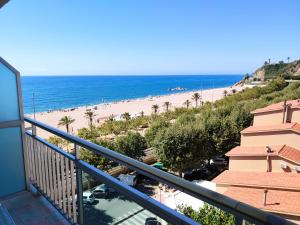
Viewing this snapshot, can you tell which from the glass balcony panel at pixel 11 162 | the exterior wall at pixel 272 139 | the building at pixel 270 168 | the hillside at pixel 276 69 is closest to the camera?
the glass balcony panel at pixel 11 162

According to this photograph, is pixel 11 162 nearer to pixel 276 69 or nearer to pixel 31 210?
pixel 31 210

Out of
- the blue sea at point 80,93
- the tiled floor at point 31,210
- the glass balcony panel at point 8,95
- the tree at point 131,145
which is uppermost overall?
the glass balcony panel at point 8,95

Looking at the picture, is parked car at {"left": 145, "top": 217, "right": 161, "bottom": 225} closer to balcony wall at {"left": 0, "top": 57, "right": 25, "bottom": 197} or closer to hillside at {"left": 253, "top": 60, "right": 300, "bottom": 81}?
balcony wall at {"left": 0, "top": 57, "right": 25, "bottom": 197}

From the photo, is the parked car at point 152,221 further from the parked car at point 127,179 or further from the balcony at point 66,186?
the parked car at point 127,179

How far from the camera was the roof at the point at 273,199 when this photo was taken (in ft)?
28.2

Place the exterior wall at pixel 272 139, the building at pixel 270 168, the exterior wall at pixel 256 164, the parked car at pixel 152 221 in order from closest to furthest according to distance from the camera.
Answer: the parked car at pixel 152 221
the building at pixel 270 168
the exterior wall at pixel 256 164
the exterior wall at pixel 272 139

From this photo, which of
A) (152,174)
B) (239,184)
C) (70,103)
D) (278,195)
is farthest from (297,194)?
(70,103)

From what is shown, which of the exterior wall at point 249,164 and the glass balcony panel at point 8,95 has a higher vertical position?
the glass balcony panel at point 8,95

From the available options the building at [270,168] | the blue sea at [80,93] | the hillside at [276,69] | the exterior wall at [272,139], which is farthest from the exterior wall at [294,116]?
the hillside at [276,69]

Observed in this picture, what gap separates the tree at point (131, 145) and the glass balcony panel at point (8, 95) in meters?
15.4

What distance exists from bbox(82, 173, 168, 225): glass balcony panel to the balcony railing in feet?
0.06

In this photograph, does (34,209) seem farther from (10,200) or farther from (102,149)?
(102,149)

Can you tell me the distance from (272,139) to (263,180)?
4884 millimetres

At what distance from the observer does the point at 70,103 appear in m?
72.6
